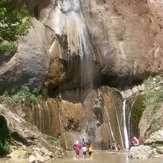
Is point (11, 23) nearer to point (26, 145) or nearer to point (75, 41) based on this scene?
point (26, 145)

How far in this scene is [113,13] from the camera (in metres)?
39.5

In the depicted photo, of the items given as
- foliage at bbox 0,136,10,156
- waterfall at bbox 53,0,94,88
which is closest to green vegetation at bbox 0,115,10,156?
foliage at bbox 0,136,10,156

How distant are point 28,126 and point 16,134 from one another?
6.75 ft

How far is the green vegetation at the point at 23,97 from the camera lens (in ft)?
93.2

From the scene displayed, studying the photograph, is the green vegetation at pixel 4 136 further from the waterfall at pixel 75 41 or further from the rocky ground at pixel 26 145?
the waterfall at pixel 75 41

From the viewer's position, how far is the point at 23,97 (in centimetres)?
2944

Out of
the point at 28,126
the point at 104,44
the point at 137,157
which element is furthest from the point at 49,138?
the point at 104,44

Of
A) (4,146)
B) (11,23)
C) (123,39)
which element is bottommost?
(4,146)

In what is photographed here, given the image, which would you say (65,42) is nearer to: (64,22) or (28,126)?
(64,22)

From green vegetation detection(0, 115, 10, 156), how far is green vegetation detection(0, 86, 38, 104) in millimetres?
6026

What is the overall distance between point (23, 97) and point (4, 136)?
8.05 metres

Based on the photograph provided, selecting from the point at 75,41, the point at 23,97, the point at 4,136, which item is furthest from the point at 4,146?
the point at 75,41

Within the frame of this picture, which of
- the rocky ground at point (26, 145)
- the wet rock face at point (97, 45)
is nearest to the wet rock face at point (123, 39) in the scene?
the wet rock face at point (97, 45)

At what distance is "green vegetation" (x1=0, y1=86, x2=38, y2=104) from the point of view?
2841cm
